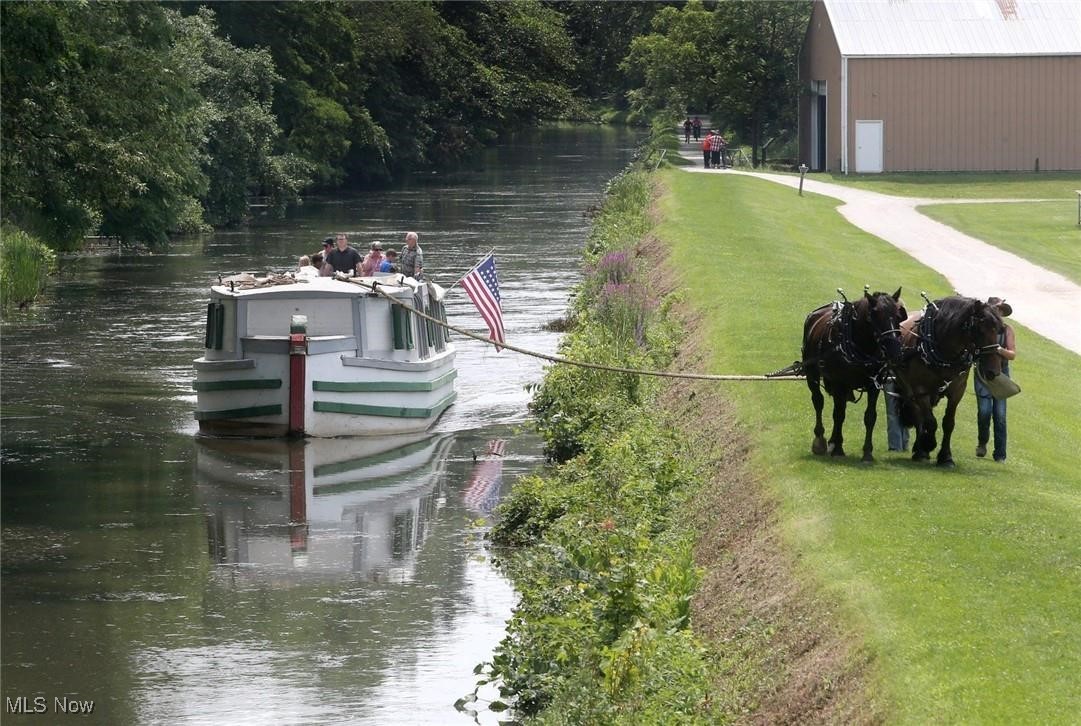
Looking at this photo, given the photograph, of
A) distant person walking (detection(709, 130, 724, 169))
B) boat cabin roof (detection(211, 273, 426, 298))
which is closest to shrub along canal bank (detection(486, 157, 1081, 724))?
boat cabin roof (detection(211, 273, 426, 298))

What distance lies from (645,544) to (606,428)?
7.23 meters

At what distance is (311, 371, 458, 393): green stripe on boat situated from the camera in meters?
25.7

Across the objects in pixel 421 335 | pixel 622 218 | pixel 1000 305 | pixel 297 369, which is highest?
pixel 622 218

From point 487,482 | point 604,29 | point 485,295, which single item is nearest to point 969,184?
point 485,295

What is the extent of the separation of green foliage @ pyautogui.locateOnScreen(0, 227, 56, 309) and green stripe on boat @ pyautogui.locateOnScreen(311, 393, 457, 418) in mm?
15217

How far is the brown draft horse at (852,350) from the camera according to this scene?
15258mm

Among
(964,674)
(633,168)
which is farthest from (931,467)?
(633,168)

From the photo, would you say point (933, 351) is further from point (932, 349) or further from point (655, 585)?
point (655, 585)

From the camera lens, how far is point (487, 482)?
22.7m

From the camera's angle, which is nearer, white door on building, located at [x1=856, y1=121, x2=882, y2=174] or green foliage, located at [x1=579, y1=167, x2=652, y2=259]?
green foliage, located at [x1=579, y1=167, x2=652, y2=259]

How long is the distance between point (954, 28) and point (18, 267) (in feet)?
121

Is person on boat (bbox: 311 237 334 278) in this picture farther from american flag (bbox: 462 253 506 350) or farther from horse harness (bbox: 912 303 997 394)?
horse harness (bbox: 912 303 997 394)

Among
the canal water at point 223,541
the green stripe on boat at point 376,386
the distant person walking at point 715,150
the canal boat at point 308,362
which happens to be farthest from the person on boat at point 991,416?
the distant person walking at point 715,150

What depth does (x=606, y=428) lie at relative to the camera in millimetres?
20641
